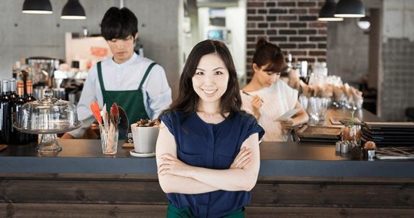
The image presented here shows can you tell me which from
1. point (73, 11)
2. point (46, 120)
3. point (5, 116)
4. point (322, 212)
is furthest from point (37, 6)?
point (322, 212)

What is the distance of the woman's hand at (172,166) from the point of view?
2182mm

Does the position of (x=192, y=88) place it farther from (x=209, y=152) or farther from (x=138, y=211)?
(x=138, y=211)

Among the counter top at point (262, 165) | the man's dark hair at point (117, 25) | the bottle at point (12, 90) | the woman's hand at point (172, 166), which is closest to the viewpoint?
the woman's hand at point (172, 166)

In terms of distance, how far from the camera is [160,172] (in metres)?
2.24

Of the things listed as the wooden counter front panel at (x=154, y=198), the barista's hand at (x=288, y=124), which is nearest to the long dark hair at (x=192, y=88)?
the wooden counter front panel at (x=154, y=198)

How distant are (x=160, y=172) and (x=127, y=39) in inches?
57.5

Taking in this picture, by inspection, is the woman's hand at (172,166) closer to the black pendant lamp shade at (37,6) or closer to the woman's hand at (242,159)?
the woman's hand at (242,159)

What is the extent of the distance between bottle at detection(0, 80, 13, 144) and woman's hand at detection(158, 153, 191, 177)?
105 cm

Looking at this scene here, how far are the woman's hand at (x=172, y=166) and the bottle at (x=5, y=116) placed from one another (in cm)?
105

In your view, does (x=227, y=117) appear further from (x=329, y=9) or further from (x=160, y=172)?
(x=329, y=9)

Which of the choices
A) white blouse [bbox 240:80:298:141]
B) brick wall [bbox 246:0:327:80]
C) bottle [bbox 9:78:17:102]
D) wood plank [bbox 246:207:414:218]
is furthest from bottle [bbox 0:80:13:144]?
brick wall [bbox 246:0:327:80]

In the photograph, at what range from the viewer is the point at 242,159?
7.27ft

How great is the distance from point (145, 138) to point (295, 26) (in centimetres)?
660

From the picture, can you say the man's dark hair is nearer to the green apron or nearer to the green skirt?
the green apron
